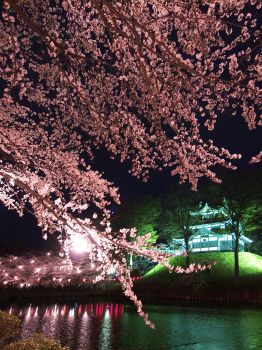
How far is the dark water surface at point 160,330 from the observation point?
11547 millimetres

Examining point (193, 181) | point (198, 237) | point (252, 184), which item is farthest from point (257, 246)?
point (193, 181)

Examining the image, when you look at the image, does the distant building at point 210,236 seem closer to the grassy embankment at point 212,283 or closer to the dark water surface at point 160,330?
the grassy embankment at point 212,283

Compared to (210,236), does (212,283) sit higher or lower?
lower

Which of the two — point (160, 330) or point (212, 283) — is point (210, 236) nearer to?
point (212, 283)

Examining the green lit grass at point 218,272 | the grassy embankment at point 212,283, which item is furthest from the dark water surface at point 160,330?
the green lit grass at point 218,272

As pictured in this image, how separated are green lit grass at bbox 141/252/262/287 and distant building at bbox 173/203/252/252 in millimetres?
2594

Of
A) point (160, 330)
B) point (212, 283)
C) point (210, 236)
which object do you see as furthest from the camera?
point (210, 236)

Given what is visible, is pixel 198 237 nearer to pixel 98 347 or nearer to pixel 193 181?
Answer: pixel 98 347

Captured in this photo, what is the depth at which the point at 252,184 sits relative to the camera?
2781 centimetres

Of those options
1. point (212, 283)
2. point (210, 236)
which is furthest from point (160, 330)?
point (210, 236)

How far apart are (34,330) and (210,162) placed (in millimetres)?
12884

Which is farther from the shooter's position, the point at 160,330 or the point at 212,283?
the point at 212,283

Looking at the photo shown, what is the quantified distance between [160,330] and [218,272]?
18.4 meters

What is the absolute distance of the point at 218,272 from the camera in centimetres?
3059
